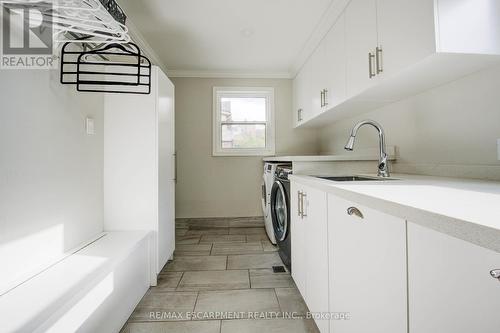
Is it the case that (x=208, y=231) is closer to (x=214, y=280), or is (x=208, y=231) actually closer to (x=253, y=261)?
(x=253, y=261)

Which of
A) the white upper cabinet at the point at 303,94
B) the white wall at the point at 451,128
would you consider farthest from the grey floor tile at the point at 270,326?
the white upper cabinet at the point at 303,94

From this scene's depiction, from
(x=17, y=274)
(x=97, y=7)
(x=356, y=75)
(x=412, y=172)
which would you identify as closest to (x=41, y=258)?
(x=17, y=274)

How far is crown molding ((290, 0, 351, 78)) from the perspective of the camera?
75.4 inches

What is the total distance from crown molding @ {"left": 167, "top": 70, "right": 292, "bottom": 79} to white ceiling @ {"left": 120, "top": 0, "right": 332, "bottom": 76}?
9 centimetres

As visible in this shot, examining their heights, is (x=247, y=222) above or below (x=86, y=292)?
below

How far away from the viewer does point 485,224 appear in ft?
1.36

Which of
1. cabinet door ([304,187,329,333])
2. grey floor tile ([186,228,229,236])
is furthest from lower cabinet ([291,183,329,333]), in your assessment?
grey floor tile ([186,228,229,236])

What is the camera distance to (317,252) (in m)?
1.24

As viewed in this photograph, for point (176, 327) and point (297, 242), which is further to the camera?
point (297, 242)

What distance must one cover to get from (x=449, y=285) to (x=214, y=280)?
177 cm

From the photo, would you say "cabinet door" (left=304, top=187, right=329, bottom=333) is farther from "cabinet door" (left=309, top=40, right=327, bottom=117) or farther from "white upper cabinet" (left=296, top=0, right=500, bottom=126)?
"cabinet door" (left=309, top=40, right=327, bottom=117)

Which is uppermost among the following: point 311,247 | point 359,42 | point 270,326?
point 359,42

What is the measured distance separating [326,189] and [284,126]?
2.67m

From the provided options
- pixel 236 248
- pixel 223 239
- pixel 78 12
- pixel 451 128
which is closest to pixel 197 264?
pixel 236 248
